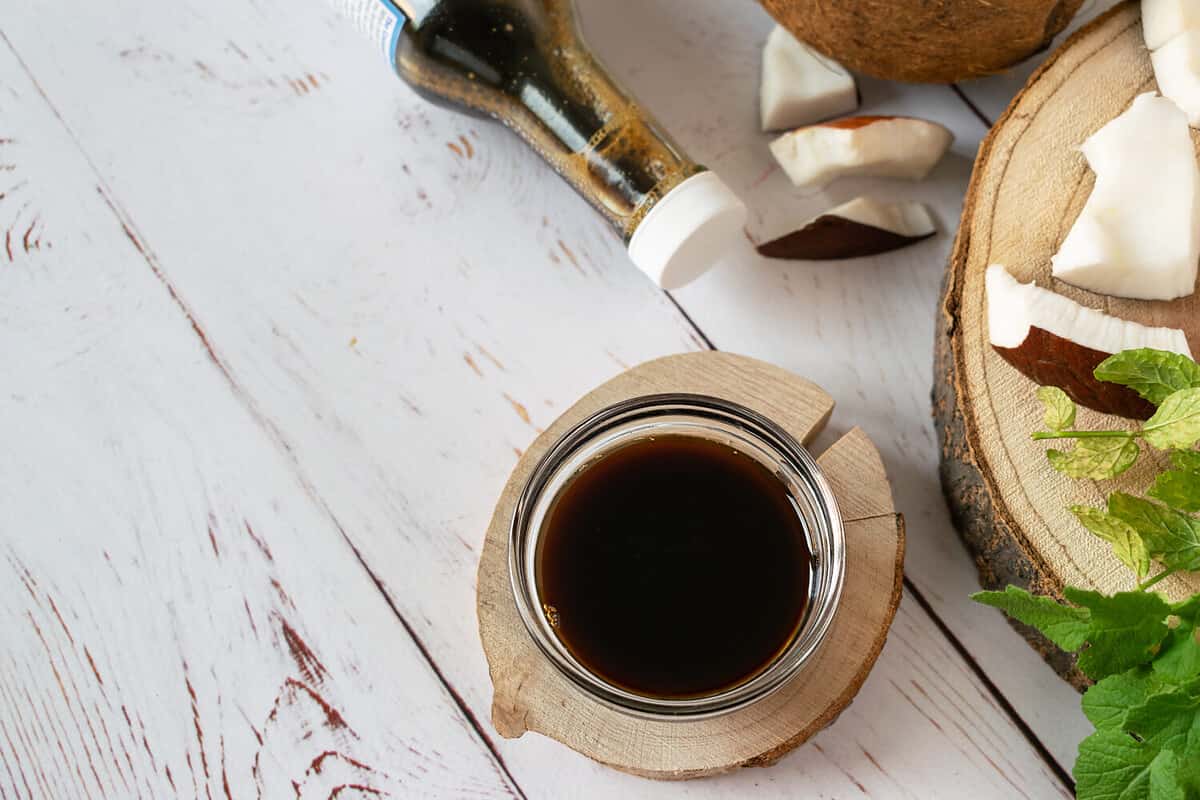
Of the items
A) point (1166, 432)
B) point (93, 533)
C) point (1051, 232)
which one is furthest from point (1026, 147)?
point (93, 533)

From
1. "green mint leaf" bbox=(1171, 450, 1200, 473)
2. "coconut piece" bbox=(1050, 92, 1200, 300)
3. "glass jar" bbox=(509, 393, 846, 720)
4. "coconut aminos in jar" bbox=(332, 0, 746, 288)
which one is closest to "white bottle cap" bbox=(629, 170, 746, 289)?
"coconut aminos in jar" bbox=(332, 0, 746, 288)

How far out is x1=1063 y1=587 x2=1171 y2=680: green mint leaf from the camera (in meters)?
0.55

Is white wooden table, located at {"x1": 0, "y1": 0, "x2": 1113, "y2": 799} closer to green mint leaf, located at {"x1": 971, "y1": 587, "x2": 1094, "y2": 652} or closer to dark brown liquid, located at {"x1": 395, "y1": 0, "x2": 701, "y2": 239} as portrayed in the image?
dark brown liquid, located at {"x1": 395, "y1": 0, "x2": 701, "y2": 239}

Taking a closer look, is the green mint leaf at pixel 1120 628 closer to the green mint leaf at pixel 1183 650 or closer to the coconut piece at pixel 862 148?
the green mint leaf at pixel 1183 650

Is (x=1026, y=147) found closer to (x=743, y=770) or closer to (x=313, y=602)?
(x=743, y=770)

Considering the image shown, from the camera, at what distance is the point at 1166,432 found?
23.2 inches

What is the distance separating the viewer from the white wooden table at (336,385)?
76 cm

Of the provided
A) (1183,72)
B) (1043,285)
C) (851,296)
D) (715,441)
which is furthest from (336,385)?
(1183,72)

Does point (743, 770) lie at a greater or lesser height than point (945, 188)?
lesser

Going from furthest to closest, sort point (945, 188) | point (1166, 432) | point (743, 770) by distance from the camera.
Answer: point (945, 188), point (743, 770), point (1166, 432)

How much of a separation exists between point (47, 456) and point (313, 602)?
0.77ft

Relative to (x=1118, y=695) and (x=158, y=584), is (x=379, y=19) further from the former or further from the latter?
(x=1118, y=695)

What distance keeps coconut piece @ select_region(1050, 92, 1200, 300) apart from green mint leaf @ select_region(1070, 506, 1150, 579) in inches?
5.9

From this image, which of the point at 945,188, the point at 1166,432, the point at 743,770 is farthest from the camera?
the point at 945,188
